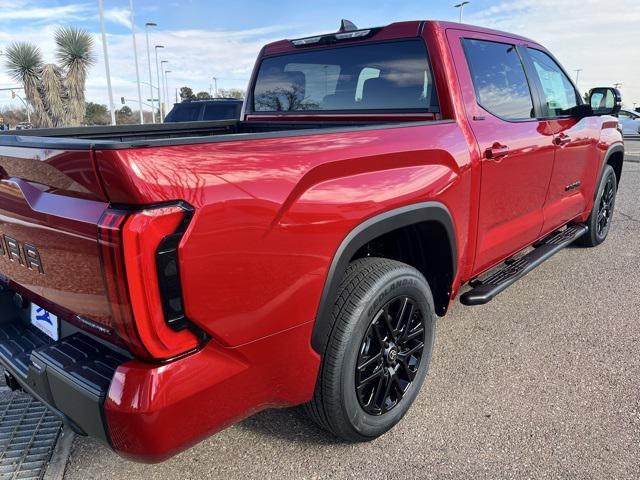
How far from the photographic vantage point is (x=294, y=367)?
6.37 feet

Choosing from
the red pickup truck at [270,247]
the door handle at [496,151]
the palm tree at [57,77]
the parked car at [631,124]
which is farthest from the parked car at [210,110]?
the parked car at [631,124]

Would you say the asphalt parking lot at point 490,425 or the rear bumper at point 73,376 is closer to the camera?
the rear bumper at point 73,376

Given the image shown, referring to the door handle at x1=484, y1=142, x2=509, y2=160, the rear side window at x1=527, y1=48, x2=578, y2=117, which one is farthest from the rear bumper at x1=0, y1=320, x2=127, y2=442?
the rear side window at x1=527, y1=48, x2=578, y2=117

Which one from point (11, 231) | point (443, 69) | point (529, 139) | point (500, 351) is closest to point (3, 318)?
point (11, 231)

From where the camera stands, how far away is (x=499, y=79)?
3213mm

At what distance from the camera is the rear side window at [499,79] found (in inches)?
118

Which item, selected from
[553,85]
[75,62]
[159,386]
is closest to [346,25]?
[553,85]

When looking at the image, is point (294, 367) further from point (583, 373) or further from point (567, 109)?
point (567, 109)

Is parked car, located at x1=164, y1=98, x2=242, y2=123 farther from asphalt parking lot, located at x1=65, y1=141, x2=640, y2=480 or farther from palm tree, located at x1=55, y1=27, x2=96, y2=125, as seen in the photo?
palm tree, located at x1=55, y1=27, x2=96, y2=125

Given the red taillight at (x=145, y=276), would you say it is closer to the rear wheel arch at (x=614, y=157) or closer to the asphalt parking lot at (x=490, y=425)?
the asphalt parking lot at (x=490, y=425)

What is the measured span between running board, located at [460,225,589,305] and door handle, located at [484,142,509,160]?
0.78 m

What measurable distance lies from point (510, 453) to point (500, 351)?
1.01m

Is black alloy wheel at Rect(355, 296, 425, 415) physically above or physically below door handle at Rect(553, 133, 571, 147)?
below

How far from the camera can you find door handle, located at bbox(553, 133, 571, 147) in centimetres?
360
